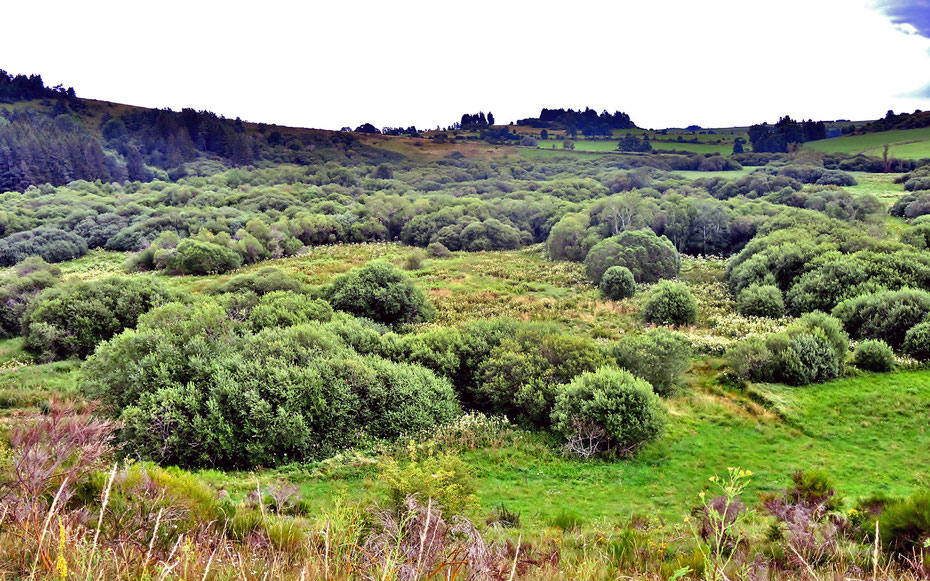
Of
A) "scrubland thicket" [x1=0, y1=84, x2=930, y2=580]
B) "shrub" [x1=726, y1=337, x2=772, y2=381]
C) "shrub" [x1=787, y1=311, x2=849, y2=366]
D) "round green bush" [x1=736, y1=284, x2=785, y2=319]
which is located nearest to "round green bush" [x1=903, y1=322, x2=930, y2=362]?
"scrubland thicket" [x1=0, y1=84, x2=930, y2=580]

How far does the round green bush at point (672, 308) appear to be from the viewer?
21375 millimetres

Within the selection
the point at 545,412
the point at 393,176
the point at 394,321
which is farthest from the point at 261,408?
the point at 393,176

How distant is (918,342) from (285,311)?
22.3 meters

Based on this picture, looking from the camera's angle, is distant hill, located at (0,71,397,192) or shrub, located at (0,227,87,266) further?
distant hill, located at (0,71,397,192)

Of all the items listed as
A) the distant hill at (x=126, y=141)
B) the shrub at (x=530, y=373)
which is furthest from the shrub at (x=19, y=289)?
the distant hill at (x=126, y=141)

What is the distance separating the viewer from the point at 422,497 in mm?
6066

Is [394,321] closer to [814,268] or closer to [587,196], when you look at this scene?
[814,268]

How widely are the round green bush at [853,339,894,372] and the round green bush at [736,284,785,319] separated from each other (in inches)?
303

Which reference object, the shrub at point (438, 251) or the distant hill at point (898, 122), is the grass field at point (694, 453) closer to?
the shrub at point (438, 251)

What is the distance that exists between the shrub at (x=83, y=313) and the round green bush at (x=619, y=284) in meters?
23.2

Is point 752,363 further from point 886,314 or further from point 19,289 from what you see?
point 19,289

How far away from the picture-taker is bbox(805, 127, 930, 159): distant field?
221ft

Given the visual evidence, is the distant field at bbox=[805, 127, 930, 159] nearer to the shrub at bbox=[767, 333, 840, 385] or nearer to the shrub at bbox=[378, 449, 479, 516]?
the shrub at bbox=[767, 333, 840, 385]

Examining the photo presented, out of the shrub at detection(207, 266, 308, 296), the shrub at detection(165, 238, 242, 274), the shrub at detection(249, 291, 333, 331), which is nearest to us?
the shrub at detection(249, 291, 333, 331)
